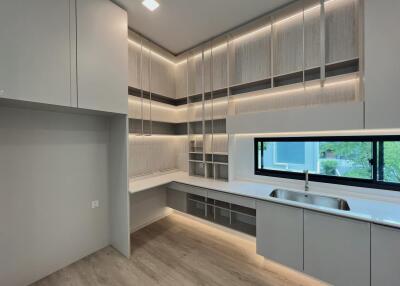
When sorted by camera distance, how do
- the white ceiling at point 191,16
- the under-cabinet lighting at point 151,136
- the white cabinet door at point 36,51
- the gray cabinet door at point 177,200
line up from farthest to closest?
the gray cabinet door at point 177,200
the under-cabinet lighting at point 151,136
the white ceiling at point 191,16
the white cabinet door at point 36,51

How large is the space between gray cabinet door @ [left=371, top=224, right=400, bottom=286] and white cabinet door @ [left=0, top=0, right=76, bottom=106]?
116 inches

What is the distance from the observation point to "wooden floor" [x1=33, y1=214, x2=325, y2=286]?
1.91 metres

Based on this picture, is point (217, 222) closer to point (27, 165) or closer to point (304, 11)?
point (27, 165)

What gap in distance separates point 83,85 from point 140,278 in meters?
2.16

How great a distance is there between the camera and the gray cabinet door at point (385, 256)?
1377 millimetres

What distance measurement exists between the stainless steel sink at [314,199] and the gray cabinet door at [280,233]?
303mm

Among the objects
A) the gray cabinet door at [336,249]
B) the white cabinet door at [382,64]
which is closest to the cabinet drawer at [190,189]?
the gray cabinet door at [336,249]

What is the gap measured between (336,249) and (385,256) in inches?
12.5

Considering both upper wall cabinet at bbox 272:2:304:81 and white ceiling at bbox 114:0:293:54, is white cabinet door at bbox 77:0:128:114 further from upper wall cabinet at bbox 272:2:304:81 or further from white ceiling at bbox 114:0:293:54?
upper wall cabinet at bbox 272:2:304:81

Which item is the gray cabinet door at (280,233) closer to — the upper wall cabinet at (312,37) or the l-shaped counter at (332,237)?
the l-shaped counter at (332,237)

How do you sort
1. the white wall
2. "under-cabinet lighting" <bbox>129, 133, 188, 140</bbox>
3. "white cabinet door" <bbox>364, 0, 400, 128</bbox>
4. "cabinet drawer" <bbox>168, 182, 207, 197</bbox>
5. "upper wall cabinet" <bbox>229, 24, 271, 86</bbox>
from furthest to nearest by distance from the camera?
"under-cabinet lighting" <bbox>129, 133, 188, 140</bbox>, "cabinet drawer" <bbox>168, 182, 207, 197</bbox>, "upper wall cabinet" <bbox>229, 24, 271, 86</bbox>, the white wall, "white cabinet door" <bbox>364, 0, 400, 128</bbox>

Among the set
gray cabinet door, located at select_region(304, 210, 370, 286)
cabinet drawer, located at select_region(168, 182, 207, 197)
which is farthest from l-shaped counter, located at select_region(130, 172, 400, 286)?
cabinet drawer, located at select_region(168, 182, 207, 197)

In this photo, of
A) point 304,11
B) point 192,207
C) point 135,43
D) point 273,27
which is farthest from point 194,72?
point 192,207

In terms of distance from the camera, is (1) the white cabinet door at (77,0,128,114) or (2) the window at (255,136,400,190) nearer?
(1) the white cabinet door at (77,0,128,114)
